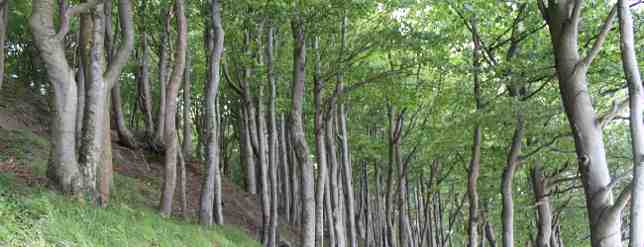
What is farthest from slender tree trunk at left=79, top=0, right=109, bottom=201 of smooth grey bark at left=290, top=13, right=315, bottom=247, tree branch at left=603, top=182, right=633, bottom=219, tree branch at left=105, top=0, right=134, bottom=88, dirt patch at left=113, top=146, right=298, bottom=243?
tree branch at left=603, top=182, right=633, bottom=219

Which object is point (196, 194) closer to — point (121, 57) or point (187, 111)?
point (187, 111)

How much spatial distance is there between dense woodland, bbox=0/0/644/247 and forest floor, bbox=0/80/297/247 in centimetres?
53

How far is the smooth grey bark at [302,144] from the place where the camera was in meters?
12.9

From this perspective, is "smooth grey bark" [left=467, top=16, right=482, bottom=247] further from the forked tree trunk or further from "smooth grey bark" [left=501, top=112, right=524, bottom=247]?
the forked tree trunk

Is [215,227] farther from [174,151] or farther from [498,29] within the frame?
[498,29]

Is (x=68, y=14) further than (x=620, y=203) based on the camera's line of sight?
Yes

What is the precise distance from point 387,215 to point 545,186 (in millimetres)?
7601

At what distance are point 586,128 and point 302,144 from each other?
867 centimetres

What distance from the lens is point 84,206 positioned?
835 cm

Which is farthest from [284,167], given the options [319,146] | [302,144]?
[302,144]

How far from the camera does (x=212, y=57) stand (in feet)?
41.7

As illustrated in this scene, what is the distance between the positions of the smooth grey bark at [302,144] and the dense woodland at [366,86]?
4cm

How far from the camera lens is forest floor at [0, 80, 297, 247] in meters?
7.05

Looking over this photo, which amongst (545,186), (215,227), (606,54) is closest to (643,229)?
(606,54)
